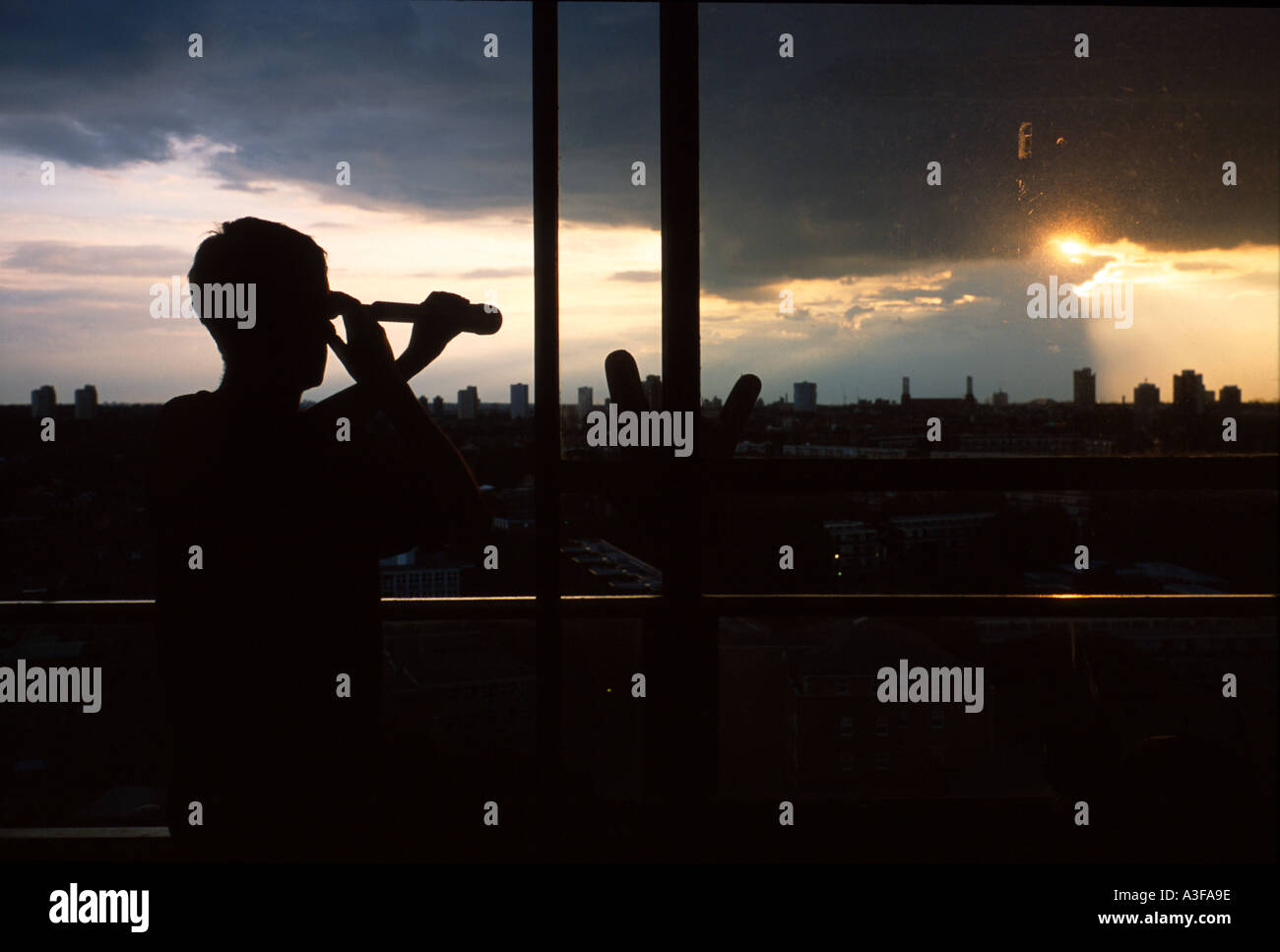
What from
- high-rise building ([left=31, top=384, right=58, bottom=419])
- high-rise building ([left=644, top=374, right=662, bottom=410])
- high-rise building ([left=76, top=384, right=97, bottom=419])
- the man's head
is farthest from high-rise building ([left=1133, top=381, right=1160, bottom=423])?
high-rise building ([left=31, top=384, right=58, bottom=419])

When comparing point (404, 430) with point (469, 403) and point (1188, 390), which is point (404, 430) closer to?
point (469, 403)

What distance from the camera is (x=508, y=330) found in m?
1.86

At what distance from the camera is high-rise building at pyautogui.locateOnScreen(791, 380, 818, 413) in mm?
2014

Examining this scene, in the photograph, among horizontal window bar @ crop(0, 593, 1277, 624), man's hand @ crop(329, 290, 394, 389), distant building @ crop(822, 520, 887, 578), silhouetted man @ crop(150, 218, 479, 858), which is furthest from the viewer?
distant building @ crop(822, 520, 887, 578)

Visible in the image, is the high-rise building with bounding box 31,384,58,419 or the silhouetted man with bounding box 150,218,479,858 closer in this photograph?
the silhouetted man with bounding box 150,218,479,858

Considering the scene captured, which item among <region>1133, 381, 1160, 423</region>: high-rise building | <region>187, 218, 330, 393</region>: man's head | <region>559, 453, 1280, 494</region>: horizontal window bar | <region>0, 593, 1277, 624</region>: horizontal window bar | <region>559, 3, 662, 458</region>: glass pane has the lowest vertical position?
<region>0, 593, 1277, 624</region>: horizontal window bar

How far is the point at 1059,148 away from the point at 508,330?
151 centimetres

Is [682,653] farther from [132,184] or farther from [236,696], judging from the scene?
[132,184]

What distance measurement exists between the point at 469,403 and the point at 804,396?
855mm

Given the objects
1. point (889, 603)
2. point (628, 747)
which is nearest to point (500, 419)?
point (628, 747)

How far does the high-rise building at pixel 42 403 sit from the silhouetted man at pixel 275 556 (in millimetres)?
1208

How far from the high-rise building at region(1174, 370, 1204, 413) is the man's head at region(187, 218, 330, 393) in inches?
84.0

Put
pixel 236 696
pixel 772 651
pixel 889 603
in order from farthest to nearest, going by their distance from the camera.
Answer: pixel 772 651
pixel 889 603
pixel 236 696

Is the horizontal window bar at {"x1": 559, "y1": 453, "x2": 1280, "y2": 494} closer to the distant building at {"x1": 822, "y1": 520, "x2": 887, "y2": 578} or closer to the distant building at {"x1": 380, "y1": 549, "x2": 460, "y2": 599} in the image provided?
the distant building at {"x1": 822, "y1": 520, "x2": 887, "y2": 578}
